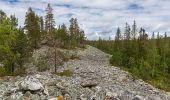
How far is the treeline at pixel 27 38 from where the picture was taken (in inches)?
2808

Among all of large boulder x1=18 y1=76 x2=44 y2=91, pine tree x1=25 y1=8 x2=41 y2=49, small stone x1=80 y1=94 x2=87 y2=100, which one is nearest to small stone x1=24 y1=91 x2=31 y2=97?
Answer: large boulder x1=18 y1=76 x2=44 y2=91

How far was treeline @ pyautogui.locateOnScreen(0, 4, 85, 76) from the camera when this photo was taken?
2808 inches

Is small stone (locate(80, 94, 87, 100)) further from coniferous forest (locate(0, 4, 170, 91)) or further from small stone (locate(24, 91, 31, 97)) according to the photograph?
coniferous forest (locate(0, 4, 170, 91))

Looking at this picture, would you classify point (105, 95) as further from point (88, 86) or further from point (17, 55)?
point (17, 55)

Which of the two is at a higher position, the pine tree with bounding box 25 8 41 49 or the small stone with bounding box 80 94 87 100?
the pine tree with bounding box 25 8 41 49

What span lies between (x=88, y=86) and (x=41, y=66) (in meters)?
42.3

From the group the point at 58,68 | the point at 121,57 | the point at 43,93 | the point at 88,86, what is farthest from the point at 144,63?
the point at 43,93

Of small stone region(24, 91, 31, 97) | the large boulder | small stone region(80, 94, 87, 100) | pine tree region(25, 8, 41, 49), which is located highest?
pine tree region(25, 8, 41, 49)

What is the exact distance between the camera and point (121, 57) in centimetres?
10962

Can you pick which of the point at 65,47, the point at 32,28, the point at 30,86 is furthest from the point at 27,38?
the point at 30,86

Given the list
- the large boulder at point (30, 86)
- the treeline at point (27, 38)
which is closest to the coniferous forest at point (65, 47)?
the treeline at point (27, 38)

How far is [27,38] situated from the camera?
316ft

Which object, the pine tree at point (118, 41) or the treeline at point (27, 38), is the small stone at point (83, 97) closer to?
the treeline at point (27, 38)

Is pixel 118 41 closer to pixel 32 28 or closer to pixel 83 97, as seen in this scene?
pixel 32 28
